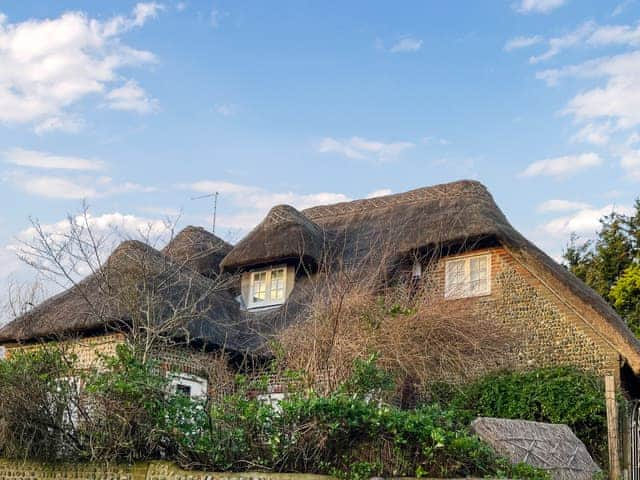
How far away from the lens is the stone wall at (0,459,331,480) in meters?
7.68

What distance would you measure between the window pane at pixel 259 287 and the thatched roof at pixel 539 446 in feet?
26.8

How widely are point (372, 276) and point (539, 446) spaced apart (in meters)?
4.49

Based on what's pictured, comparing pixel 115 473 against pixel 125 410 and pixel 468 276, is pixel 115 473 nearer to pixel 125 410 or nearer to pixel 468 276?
pixel 125 410

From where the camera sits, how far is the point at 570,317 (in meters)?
14.2

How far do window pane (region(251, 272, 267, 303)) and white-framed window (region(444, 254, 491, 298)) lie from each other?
449 centimetres

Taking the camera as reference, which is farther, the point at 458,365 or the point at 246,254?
the point at 246,254

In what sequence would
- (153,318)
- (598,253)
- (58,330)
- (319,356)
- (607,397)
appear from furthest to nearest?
(598,253), (58,330), (607,397), (319,356), (153,318)

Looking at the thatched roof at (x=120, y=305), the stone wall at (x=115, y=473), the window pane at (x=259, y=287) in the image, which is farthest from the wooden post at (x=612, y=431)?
the window pane at (x=259, y=287)

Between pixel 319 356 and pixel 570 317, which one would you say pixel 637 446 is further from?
pixel 319 356

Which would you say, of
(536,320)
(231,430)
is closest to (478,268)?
(536,320)

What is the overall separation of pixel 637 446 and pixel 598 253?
15250mm

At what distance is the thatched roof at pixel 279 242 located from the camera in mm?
17119

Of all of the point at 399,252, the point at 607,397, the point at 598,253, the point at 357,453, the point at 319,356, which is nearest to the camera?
the point at 357,453

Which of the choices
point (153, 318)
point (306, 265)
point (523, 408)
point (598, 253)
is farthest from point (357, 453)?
point (598, 253)
